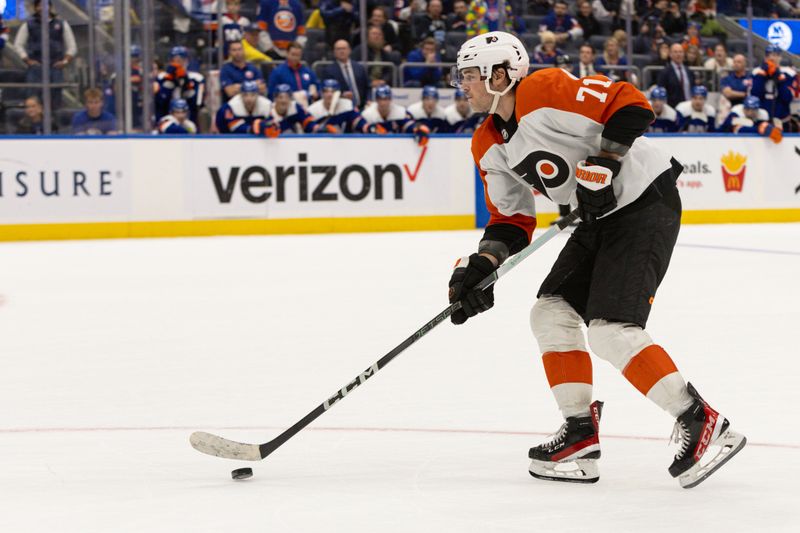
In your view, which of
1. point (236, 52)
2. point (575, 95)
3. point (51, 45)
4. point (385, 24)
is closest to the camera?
point (575, 95)

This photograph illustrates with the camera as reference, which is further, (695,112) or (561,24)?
(561,24)

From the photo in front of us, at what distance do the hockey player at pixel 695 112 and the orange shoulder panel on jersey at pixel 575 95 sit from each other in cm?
1037

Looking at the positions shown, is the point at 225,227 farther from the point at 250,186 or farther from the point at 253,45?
the point at 253,45

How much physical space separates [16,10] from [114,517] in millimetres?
8879

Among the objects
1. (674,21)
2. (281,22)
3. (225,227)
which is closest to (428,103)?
(281,22)

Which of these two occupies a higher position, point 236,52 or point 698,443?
point 236,52

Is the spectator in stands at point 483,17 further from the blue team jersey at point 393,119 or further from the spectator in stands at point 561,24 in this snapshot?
the blue team jersey at point 393,119

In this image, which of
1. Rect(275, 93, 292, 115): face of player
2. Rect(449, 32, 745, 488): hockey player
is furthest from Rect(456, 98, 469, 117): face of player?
Rect(449, 32, 745, 488): hockey player

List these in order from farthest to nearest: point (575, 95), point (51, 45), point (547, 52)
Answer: point (547, 52) → point (51, 45) → point (575, 95)

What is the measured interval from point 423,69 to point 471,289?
9.83 meters

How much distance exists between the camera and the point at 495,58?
3.33m

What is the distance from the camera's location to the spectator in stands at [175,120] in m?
11.6

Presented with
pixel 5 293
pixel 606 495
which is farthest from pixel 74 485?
pixel 5 293

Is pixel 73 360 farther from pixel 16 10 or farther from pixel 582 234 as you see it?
pixel 16 10
